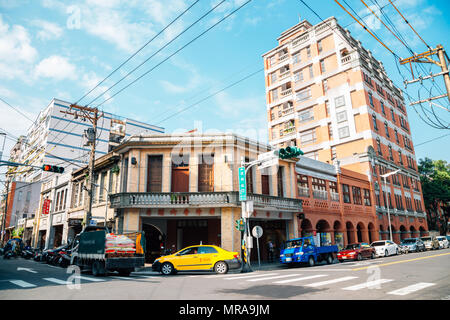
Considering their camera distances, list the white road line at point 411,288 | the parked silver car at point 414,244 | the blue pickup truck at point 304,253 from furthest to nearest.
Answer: the parked silver car at point 414,244 < the blue pickup truck at point 304,253 < the white road line at point 411,288

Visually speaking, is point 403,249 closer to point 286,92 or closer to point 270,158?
point 270,158

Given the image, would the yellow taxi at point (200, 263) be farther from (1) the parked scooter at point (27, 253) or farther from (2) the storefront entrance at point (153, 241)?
(1) the parked scooter at point (27, 253)

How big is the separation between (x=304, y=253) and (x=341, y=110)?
2600 cm

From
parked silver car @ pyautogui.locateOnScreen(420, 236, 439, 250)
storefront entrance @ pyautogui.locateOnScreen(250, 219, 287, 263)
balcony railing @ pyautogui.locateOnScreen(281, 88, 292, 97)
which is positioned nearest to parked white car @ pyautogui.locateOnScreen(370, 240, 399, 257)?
storefront entrance @ pyautogui.locateOnScreen(250, 219, 287, 263)

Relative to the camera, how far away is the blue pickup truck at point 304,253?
18.7 metres

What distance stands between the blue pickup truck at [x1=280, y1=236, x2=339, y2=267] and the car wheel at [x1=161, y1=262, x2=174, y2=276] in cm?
788

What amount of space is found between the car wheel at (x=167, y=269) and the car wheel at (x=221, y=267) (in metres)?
2.32

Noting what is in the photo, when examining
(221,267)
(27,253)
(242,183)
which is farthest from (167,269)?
(27,253)

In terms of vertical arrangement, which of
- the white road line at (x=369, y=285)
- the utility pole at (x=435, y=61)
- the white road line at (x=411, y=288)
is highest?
the utility pole at (x=435, y=61)

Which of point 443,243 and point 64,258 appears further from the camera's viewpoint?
point 443,243

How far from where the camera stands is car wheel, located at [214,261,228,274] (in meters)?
15.2

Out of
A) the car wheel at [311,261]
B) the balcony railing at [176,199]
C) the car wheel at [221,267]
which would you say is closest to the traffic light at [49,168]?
the balcony railing at [176,199]

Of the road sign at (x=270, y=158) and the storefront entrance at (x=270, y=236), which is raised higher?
the road sign at (x=270, y=158)

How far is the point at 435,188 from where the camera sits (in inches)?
1954
